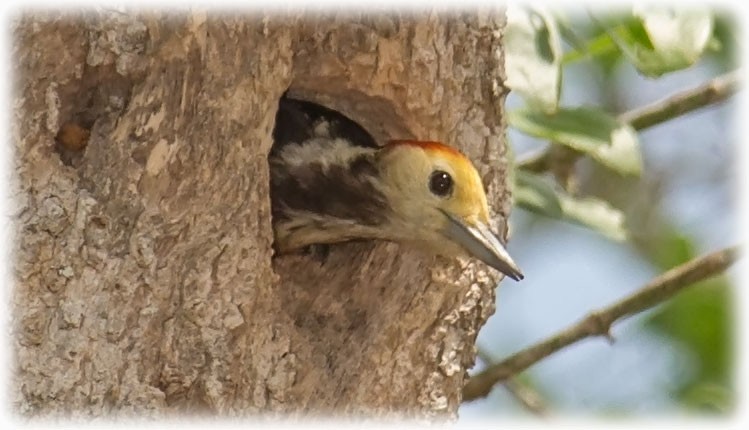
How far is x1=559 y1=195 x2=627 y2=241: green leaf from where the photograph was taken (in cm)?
448

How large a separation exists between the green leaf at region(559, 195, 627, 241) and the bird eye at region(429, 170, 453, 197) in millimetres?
516

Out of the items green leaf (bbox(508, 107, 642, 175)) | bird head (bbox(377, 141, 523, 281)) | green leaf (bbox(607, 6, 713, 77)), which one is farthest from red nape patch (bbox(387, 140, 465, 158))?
green leaf (bbox(607, 6, 713, 77))

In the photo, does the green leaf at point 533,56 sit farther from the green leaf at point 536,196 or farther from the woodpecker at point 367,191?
the green leaf at point 536,196

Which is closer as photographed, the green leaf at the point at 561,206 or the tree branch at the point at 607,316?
the green leaf at the point at 561,206

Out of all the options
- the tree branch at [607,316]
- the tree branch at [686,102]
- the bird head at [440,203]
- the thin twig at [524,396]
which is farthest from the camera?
the thin twig at [524,396]

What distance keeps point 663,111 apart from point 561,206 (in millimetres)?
673

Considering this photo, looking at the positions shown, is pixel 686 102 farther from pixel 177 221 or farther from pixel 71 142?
pixel 71 142

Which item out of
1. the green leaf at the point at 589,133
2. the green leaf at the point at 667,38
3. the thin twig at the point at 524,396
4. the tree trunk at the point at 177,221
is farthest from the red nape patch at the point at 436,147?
the thin twig at the point at 524,396

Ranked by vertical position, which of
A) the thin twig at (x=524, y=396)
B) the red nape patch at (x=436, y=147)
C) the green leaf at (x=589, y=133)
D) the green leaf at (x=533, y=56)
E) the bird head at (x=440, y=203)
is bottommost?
the thin twig at (x=524, y=396)

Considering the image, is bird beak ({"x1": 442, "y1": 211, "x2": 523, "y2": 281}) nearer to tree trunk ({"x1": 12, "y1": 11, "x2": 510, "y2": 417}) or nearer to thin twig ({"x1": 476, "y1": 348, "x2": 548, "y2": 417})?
tree trunk ({"x1": 12, "y1": 11, "x2": 510, "y2": 417})

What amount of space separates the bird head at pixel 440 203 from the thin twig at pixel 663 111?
0.87 metres

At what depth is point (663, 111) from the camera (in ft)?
16.0

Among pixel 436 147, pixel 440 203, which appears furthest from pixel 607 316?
pixel 436 147

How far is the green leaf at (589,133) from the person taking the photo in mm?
4191
